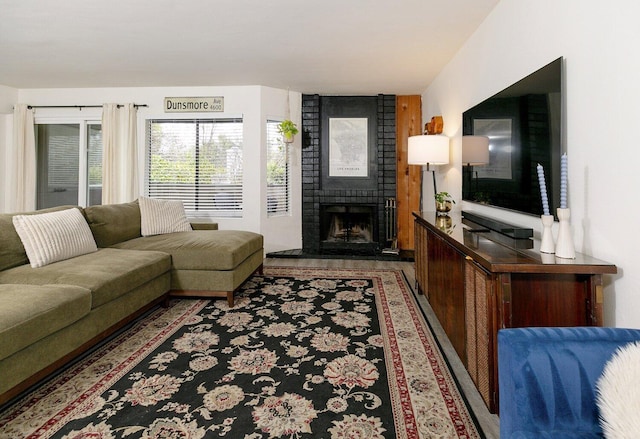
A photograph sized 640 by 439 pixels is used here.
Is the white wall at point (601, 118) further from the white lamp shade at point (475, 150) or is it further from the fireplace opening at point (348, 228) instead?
the fireplace opening at point (348, 228)

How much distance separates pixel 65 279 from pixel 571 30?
3.27 m

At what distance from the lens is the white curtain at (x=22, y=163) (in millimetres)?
5363

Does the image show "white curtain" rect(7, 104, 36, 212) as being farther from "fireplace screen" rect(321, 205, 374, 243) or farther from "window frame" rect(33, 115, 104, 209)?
"fireplace screen" rect(321, 205, 374, 243)

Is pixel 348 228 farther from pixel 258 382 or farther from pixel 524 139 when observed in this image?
pixel 258 382

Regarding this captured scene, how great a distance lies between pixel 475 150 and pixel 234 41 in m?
2.57

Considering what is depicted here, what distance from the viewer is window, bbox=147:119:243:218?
5.39 meters

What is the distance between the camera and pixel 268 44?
3.71m

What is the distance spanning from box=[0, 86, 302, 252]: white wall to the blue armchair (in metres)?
4.55

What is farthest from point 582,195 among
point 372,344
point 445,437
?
point 372,344

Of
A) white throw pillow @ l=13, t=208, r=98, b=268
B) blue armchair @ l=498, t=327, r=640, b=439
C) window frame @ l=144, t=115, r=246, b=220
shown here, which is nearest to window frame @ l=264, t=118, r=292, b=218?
window frame @ l=144, t=115, r=246, b=220

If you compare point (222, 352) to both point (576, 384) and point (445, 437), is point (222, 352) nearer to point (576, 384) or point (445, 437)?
point (445, 437)

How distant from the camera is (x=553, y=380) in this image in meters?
0.97

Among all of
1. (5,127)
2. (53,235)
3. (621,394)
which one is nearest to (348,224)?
(53,235)

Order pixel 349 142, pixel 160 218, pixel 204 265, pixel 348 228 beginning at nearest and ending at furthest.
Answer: pixel 204 265 → pixel 160 218 → pixel 349 142 → pixel 348 228
